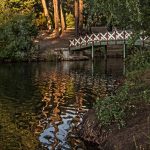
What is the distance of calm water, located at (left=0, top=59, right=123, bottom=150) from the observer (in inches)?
737

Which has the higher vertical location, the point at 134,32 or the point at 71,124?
the point at 134,32

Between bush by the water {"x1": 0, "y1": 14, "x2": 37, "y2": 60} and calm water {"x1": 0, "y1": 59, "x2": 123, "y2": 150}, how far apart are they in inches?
162

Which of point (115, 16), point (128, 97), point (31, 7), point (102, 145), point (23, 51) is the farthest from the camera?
point (31, 7)

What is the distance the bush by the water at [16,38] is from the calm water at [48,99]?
4.12m

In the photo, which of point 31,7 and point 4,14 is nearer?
point 4,14

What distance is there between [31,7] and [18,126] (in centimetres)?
5435

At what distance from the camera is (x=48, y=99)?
93.4 feet

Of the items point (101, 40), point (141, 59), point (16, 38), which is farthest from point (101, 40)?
point (141, 59)

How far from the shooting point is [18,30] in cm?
5641

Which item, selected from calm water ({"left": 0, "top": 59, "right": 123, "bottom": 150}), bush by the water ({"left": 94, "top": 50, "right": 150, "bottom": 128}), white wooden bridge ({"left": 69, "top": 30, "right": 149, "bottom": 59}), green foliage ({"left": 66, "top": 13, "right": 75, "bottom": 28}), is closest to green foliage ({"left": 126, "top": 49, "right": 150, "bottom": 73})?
bush by the water ({"left": 94, "top": 50, "right": 150, "bottom": 128})

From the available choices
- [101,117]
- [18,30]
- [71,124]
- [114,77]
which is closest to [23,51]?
[18,30]

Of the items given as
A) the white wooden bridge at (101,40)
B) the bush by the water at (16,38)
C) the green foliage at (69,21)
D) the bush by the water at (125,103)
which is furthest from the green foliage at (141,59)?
the green foliage at (69,21)

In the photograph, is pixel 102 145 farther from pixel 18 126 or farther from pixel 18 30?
pixel 18 30

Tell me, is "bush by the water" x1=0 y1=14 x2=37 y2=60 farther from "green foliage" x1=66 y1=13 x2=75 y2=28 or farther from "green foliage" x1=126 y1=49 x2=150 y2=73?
"green foliage" x1=126 y1=49 x2=150 y2=73
